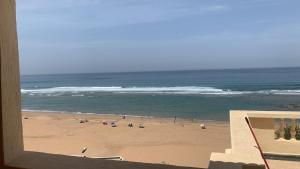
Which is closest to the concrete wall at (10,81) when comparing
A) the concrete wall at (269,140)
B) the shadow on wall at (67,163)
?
the shadow on wall at (67,163)

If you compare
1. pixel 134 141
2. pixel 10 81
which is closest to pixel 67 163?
pixel 10 81

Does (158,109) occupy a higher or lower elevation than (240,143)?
lower

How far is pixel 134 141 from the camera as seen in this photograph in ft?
41.6

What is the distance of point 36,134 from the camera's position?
14.0 metres

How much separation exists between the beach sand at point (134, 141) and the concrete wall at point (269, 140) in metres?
3.88

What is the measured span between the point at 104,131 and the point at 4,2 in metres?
13.9

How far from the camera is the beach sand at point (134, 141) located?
10.2m

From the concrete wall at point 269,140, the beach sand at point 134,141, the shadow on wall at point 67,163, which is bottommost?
the beach sand at point 134,141

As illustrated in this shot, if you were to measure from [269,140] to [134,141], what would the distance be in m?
8.07

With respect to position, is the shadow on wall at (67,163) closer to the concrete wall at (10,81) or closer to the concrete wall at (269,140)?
the concrete wall at (10,81)

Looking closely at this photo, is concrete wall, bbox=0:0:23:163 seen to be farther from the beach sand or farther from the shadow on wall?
the beach sand

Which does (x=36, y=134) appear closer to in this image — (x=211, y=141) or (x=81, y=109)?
(x=211, y=141)

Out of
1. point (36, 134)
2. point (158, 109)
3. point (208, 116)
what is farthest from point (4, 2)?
point (158, 109)

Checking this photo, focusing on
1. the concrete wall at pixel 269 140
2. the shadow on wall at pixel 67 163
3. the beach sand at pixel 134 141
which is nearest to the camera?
the shadow on wall at pixel 67 163
